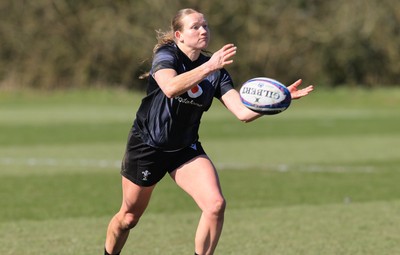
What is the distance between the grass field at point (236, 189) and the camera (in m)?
10.6

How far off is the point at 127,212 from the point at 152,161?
0.54m

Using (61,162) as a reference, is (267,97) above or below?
above

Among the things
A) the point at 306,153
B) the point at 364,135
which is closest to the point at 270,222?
the point at 306,153

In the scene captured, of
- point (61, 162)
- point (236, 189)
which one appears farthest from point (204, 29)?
point (61, 162)

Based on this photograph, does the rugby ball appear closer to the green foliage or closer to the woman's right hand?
the woman's right hand

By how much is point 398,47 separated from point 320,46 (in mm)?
4298

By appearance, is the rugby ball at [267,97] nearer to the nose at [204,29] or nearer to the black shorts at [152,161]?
the nose at [204,29]

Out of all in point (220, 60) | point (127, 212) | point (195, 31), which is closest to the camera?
point (220, 60)

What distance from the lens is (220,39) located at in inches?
2078

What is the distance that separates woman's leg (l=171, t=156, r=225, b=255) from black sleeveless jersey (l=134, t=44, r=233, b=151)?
0.24 meters

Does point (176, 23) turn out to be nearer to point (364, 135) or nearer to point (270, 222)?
point (270, 222)

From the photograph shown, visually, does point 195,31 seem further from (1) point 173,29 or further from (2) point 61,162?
(2) point 61,162

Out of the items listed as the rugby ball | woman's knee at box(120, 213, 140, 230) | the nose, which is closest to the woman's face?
the nose

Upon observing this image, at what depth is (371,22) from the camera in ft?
176
